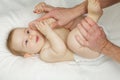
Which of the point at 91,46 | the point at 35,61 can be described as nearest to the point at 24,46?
the point at 35,61

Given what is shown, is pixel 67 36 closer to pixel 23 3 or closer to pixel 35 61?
pixel 35 61

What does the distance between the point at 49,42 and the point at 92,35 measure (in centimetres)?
24

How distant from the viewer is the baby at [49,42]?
1.33 metres

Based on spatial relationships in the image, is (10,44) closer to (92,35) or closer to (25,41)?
(25,41)

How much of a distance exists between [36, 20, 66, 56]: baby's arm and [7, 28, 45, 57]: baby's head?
0.06m

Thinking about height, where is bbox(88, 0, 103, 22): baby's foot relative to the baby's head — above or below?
above

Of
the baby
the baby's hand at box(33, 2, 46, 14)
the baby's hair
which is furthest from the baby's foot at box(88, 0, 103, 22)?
the baby's hair

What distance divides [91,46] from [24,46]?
35 centimetres

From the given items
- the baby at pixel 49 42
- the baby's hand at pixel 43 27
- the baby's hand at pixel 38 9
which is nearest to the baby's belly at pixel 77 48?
the baby at pixel 49 42

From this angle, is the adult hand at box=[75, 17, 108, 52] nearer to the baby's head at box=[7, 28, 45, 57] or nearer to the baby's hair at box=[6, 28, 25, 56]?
the baby's head at box=[7, 28, 45, 57]

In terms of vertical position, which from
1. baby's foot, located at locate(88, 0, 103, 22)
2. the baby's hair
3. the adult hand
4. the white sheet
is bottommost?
the white sheet

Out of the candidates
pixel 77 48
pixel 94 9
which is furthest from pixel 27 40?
pixel 94 9

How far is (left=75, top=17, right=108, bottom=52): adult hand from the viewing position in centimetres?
124

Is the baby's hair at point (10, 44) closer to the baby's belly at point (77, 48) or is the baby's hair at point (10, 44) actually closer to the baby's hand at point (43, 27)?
the baby's hand at point (43, 27)
